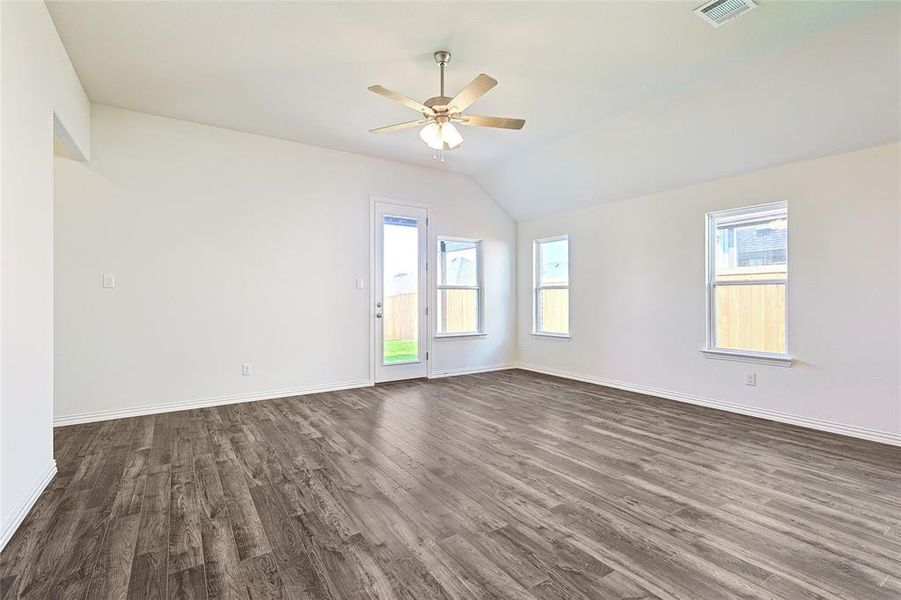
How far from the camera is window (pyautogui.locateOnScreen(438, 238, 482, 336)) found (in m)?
6.28

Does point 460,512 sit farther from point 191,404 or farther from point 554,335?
point 554,335

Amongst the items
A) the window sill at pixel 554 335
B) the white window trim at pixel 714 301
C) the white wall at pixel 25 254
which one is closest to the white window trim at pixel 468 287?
the window sill at pixel 554 335

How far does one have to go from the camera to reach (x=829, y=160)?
370 centimetres

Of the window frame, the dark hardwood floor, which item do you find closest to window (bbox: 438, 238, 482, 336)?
the window frame

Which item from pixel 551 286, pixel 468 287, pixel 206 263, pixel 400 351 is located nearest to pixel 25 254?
pixel 206 263

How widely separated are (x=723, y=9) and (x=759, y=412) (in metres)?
3.45

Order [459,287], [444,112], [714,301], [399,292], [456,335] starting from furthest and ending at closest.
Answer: [459,287] < [456,335] < [399,292] < [714,301] < [444,112]

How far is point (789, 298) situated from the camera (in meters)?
3.95

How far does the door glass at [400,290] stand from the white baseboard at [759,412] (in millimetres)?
2307

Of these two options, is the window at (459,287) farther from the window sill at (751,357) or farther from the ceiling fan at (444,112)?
the window sill at (751,357)

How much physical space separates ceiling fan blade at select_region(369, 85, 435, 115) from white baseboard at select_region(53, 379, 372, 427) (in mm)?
3472

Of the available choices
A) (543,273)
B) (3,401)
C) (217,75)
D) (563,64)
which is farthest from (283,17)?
(543,273)

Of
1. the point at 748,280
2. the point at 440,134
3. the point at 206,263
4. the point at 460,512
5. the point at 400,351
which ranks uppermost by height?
the point at 440,134

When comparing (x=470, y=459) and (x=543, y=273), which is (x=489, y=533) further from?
(x=543, y=273)
